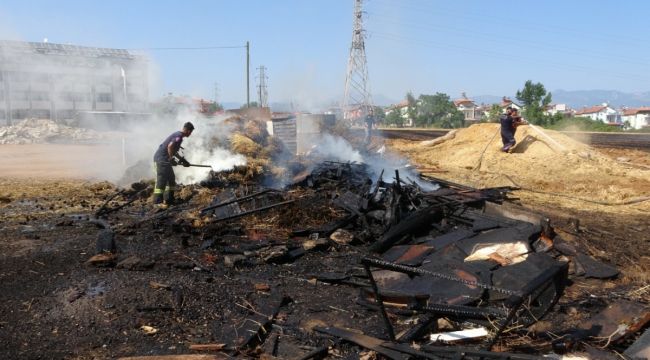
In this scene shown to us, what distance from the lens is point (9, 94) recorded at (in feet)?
117

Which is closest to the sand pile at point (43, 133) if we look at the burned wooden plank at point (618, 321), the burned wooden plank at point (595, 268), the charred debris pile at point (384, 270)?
the charred debris pile at point (384, 270)

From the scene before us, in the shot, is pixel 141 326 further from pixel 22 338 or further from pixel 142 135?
pixel 142 135

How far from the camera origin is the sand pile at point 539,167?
1219cm

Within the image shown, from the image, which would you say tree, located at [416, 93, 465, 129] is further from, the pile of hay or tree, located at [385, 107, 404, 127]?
the pile of hay

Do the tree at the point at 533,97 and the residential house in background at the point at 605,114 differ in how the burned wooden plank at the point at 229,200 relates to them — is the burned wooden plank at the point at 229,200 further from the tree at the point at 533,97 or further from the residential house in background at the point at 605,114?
the residential house in background at the point at 605,114

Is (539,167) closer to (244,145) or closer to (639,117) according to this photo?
(244,145)

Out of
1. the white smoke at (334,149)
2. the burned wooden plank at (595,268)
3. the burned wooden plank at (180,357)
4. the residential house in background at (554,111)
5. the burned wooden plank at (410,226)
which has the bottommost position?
the burned wooden plank at (180,357)

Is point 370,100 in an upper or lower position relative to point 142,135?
upper

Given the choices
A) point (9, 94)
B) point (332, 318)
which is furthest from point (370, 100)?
point (332, 318)

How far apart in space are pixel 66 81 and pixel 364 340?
39.8 metres

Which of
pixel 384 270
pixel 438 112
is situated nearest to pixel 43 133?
pixel 384 270

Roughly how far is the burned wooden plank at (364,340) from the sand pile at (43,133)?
31.9 m

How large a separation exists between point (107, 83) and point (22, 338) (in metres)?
39.3

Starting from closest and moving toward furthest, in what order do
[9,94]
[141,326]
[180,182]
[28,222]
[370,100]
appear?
[141,326] < [28,222] < [180,182] < [9,94] < [370,100]
